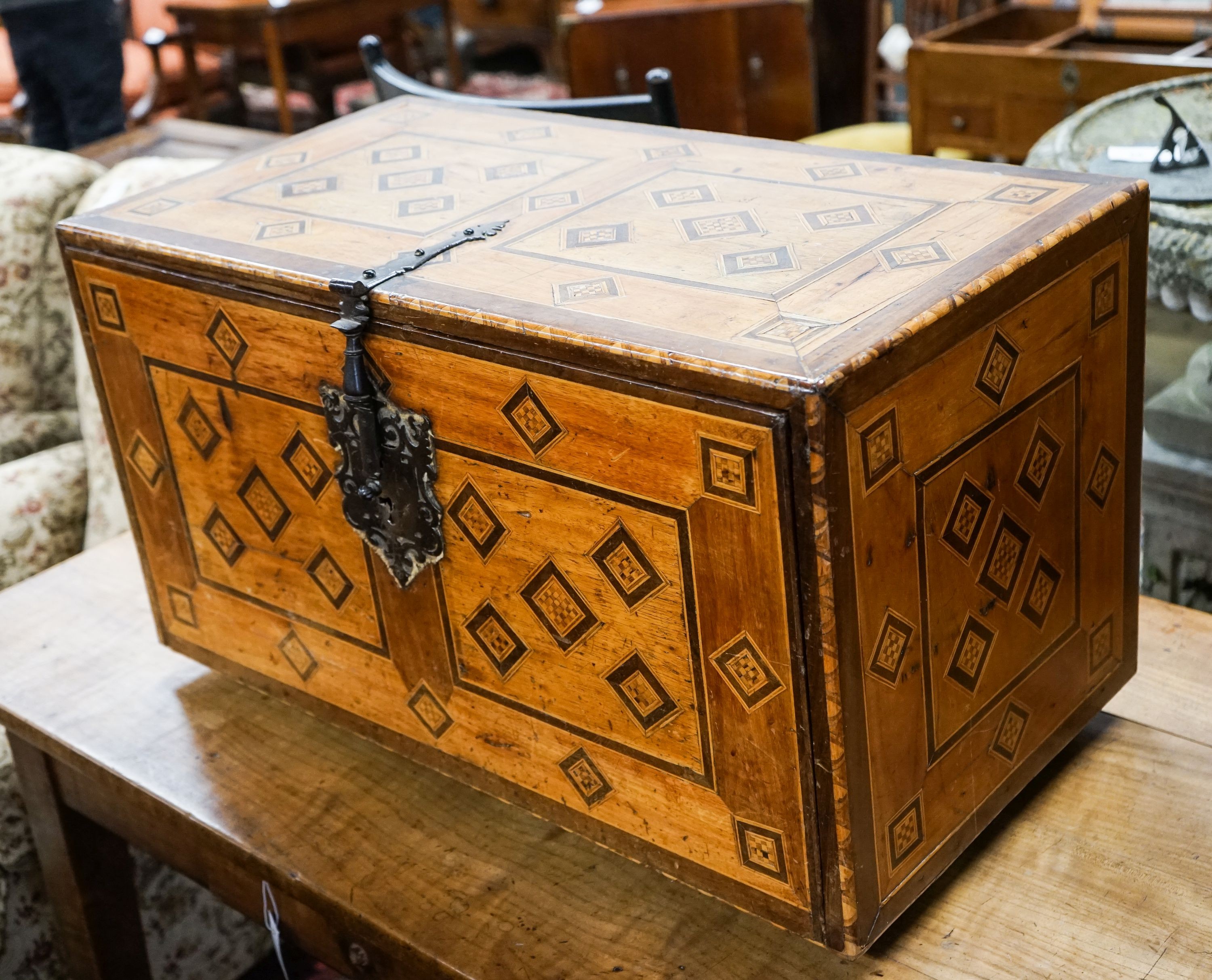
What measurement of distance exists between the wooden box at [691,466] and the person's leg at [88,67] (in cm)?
266

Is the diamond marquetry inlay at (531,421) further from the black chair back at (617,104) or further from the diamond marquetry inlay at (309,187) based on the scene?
the black chair back at (617,104)

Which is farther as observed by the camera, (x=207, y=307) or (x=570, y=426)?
(x=207, y=307)

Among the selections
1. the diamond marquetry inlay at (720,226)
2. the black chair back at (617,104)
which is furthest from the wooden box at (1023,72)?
the diamond marquetry inlay at (720,226)

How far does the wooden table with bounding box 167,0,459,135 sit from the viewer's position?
4445mm

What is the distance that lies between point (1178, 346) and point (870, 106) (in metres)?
2.23

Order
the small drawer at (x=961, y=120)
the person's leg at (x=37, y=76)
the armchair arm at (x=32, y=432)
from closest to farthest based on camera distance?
the armchair arm at (x=32, y=432), the small drawer at (x=961, y=120), the person's leg at (x=37, y=76)

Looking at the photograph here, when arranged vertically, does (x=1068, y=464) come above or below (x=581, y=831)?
above

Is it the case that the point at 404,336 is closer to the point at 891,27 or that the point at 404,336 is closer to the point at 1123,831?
the point at 1123,831

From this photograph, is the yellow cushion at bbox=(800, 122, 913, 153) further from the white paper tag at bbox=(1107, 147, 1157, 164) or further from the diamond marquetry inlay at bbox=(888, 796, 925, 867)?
the diamond marquetry inlay at bbox=(888, 796, 925, 867)

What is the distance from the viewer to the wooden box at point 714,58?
3.23 meters

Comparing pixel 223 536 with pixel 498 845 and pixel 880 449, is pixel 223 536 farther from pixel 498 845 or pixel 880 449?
pixel 880 449

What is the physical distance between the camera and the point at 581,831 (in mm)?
958

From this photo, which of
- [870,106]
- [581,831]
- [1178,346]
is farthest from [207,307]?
[870,106]

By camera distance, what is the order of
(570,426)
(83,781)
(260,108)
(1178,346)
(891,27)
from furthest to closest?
(260,108) → (891,27) → (1178,346) → (83,781) → (570,426)
